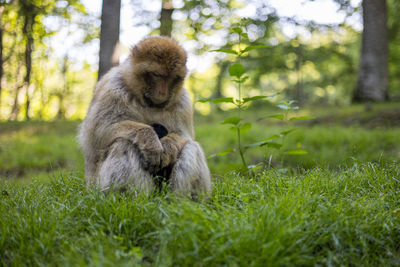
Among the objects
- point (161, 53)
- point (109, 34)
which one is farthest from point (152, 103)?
point (109, 34)

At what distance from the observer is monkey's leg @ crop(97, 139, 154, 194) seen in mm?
2719

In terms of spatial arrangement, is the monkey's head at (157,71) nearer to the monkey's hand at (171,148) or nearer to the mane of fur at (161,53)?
the mane of fur at (161,53)

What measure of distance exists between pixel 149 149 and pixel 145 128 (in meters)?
0.22

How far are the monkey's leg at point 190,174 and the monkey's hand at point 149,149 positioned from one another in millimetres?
193

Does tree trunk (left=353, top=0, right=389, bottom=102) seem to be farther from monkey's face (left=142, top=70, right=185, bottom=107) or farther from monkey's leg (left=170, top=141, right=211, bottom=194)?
monkey's leg (left=170, top=141, right=211, bottom=194)

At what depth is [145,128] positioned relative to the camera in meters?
2.92

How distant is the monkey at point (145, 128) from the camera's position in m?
2.80

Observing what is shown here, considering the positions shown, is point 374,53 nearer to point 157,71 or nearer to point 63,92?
point 157,71

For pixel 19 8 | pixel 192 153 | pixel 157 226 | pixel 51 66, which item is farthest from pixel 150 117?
pixel 51 66

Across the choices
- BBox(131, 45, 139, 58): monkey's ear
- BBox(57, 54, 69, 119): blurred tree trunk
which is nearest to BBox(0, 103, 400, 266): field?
BBox(131, 45, 139, 58): monkey's ear

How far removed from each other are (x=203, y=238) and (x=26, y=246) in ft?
3.61

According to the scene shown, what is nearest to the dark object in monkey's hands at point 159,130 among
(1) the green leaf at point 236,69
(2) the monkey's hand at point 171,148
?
(2) the monkey's hand at point 171,148

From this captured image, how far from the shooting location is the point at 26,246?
2.02m

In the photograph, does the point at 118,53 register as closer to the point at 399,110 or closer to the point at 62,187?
the point at 62,187
